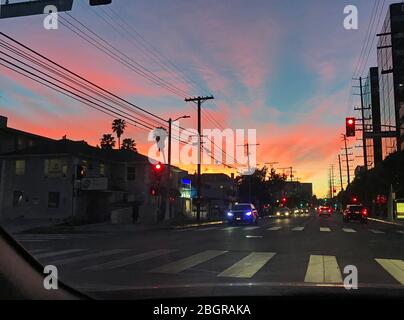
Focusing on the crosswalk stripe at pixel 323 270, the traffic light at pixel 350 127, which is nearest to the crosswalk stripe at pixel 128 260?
the crosswalk stripe at pixel 323 270

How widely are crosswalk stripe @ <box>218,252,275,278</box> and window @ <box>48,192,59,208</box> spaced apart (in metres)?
32.8

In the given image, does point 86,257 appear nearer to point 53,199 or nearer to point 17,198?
point 53,199

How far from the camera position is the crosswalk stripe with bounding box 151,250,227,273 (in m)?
11.7

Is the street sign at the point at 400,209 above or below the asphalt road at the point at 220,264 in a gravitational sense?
above

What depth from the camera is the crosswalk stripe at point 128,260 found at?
1213cm

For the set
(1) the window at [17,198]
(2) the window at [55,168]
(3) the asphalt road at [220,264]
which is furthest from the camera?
(1) the window at [17,198]

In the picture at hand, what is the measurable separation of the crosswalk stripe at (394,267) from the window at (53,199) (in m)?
35.6

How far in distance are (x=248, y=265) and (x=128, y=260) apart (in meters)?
3.27

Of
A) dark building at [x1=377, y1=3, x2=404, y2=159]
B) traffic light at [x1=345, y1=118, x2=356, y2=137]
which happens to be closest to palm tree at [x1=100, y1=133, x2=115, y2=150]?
dark building at [x1=377, y1=3, x2=404, y2=159]

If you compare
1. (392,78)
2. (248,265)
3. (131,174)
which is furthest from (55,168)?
(392,78)

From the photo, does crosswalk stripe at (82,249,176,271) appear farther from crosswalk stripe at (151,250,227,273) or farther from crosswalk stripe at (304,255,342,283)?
crosswalk stripe at (304,255,342,283)

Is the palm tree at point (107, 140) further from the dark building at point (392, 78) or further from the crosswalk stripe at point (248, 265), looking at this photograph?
the crosswalk stripe at point (248, 265)
